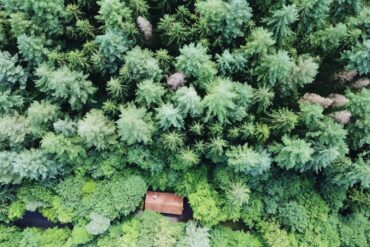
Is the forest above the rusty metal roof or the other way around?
above

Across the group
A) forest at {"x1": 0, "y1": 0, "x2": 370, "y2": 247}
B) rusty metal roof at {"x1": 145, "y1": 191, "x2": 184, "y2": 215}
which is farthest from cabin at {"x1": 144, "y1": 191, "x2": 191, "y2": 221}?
forest at {"x1": 0, "y1": 0, "x2": 370, "y2": 247}

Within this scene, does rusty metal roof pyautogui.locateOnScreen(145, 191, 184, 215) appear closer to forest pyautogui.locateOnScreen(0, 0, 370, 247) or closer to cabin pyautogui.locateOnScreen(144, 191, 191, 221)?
cabin pyautogui.locateOnScreen(144, 191, 191, 221)

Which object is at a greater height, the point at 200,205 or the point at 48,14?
the point at 48,14

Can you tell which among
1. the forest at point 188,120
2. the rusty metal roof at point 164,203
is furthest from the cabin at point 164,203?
the forest at point 188,120


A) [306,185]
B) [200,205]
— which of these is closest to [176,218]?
[200,205]

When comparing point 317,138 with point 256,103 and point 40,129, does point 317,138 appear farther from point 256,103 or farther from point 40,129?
point 40,129

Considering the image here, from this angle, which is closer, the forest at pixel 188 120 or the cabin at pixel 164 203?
the forest at pixel 188 120

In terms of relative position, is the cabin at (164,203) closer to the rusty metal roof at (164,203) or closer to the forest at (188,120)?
the rusty metal roof at (164,203)
